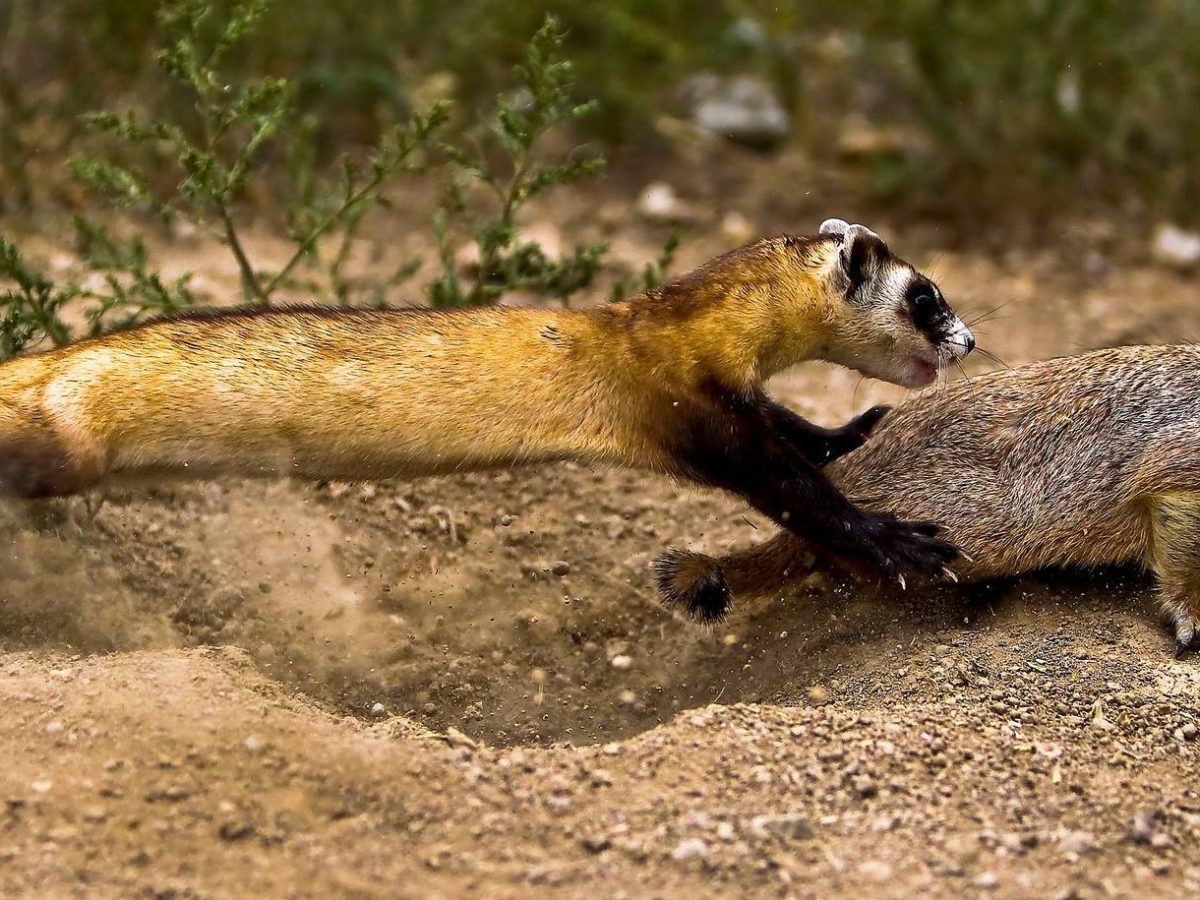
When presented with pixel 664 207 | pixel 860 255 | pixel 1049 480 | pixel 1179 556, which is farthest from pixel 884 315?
pixel 664 207

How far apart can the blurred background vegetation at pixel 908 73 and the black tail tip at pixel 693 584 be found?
14.7 ft

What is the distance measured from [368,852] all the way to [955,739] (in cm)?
167

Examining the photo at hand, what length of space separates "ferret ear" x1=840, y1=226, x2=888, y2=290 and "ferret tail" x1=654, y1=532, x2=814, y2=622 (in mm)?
943

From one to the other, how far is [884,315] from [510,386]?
4.14 ft

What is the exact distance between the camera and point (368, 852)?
353 cm

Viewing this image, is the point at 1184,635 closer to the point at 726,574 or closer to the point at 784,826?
the point at 726,574

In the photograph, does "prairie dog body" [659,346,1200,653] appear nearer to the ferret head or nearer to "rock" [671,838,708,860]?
the ferret head

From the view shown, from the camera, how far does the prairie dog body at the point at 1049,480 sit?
490 centimetres

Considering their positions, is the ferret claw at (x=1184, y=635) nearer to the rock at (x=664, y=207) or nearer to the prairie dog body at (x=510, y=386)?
the prairie dog body at (x=510, y=386)

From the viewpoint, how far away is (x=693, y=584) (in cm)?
489

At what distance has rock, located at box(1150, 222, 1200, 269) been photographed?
29.1ft

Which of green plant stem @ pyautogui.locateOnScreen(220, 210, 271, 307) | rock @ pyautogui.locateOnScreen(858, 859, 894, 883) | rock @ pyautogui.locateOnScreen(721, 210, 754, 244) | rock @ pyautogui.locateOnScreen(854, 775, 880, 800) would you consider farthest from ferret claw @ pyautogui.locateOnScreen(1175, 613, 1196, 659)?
rock @ pyautogui.locateOnScreen(721, 210, 754, 244)

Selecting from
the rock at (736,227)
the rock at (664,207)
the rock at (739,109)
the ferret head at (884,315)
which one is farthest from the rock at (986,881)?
the rock at (739,109)

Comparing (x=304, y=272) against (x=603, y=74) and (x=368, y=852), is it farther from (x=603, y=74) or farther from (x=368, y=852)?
(x=368, y=852)
